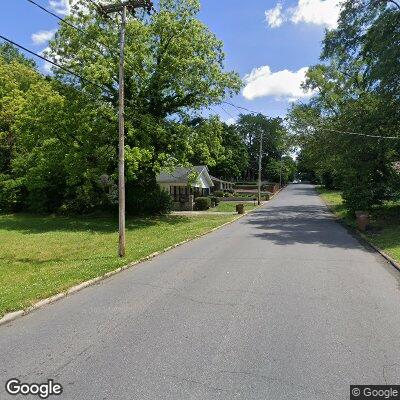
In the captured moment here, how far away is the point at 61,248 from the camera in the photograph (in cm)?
1752

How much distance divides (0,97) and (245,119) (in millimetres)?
90346

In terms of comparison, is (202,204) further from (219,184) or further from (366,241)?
(219,184)

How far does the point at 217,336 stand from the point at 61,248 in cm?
1272

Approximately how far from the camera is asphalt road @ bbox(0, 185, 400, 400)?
4805mm

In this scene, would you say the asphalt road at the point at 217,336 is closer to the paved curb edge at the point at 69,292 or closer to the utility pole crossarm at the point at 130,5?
the paved curb edge at the point at 69,292

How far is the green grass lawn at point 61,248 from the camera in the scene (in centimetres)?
992

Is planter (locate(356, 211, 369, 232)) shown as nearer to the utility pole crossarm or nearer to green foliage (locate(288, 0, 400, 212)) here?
green foliage (locate(288, 0, 400, 212))

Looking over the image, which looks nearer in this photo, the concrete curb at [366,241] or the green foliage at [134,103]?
the concrete curb at [366,241]

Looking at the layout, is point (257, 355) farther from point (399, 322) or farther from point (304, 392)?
point (399, 322)

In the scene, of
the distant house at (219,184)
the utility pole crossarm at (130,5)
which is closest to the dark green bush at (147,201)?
the utility pole crossarm at (130,5)

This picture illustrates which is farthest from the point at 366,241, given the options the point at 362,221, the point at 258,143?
the point at 258,143

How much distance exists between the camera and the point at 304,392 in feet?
15.0

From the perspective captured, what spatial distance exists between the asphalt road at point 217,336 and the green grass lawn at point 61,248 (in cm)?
92

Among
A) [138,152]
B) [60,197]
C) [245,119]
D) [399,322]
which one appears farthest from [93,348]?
[245,119]
